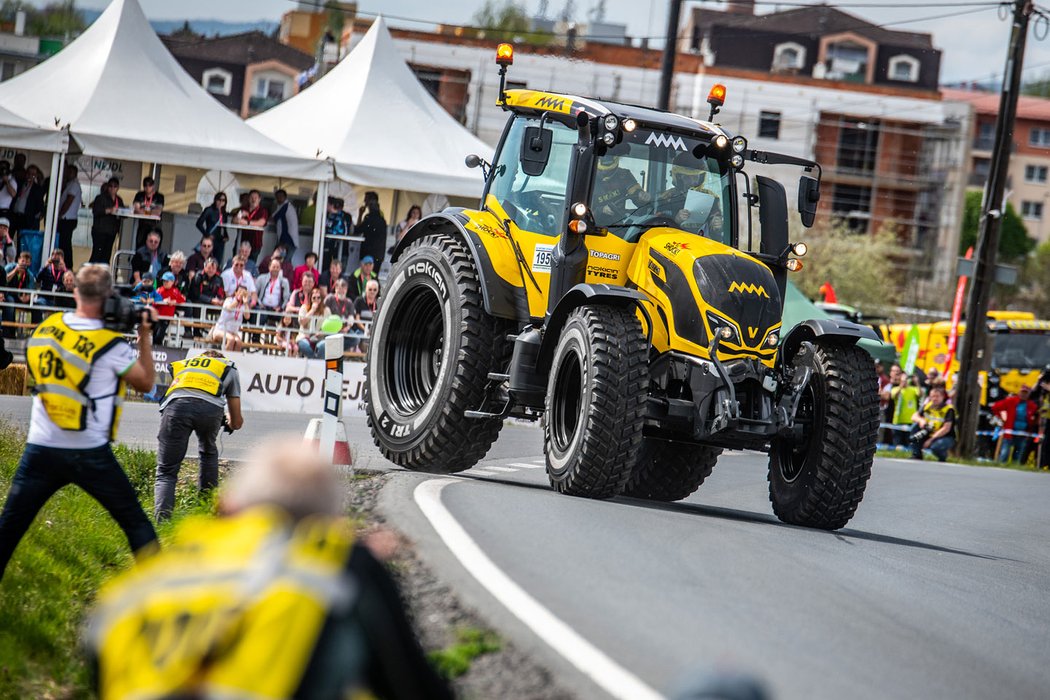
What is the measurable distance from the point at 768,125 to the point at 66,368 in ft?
243

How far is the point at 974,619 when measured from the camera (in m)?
7.44

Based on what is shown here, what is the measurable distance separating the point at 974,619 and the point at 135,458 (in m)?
9.09

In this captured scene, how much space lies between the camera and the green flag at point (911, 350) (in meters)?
35.4

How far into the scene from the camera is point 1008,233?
112 meters

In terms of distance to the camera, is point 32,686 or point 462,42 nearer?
point 32,686

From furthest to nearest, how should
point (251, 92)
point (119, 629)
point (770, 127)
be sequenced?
point (251, 92)
point (770, 127)
point (119, 629)

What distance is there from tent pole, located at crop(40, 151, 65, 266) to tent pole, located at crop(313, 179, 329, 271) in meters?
4.19

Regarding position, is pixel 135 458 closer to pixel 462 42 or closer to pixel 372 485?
pixel 372 485

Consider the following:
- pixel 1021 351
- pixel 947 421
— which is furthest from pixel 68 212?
pixel 1021 351

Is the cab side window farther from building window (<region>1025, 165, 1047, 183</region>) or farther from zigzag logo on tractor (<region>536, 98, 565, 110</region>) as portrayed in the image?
building window (<region>1025, 165, 1047, 183</region>)

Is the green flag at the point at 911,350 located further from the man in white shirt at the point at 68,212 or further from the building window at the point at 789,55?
the building window at the point at 789,55

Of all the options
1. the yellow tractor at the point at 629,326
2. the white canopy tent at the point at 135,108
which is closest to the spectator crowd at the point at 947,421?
the white canopy tent at the point at 135,108

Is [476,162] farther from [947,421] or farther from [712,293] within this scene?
[947,421]

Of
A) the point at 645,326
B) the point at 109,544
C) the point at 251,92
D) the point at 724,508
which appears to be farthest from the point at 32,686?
the point at 251,92
